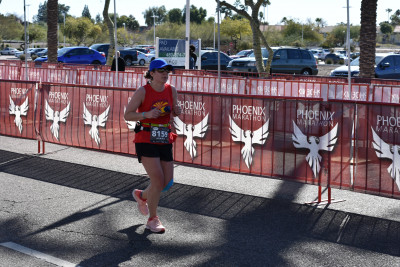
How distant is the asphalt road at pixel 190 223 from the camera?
5680mm

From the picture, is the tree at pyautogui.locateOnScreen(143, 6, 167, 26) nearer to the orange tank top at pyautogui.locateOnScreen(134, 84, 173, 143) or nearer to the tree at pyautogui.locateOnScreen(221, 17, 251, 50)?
the tree at pyautogui.locateOnScreen(221, 17, 251, 50)

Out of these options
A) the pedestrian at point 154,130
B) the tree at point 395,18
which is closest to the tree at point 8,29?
the pedestrian at point 154,130

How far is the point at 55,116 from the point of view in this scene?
35.1ft

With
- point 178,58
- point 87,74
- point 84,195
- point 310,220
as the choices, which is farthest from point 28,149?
point 178,58

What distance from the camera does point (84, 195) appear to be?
317 inches

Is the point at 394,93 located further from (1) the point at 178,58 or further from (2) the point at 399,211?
(1) the point at 178,58

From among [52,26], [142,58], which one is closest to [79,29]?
[142,58]

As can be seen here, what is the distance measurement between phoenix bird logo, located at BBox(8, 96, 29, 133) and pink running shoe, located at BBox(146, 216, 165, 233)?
18.2 feet

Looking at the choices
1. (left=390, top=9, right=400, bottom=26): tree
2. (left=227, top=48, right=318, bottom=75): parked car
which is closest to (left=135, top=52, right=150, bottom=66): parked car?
(left=227, top=48, right=318, bottom=75): parked car

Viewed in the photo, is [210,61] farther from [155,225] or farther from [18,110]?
[155,225]

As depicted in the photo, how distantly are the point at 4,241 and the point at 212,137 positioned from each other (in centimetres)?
349

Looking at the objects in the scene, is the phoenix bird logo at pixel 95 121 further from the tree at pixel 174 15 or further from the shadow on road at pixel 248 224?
the tree at pixel 174 15

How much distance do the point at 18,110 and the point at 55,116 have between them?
3.53 feet

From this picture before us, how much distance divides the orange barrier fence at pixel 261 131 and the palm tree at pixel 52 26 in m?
15.9
